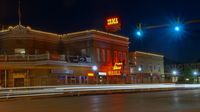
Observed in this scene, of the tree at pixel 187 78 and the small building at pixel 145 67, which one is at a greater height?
the small building at pixel 145 67

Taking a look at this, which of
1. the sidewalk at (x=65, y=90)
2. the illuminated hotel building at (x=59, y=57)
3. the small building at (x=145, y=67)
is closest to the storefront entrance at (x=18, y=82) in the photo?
the illuminated hotel building at (x=59, y=57)

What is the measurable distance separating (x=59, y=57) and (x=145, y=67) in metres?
27.0

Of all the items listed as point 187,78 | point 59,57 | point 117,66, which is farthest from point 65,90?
A: point 187,78

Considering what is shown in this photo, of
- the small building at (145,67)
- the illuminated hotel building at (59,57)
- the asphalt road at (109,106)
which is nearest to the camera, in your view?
the asphalt road at (109,106)

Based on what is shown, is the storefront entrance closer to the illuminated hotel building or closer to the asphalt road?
the illuminated hotel building

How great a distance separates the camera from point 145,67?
70.9 meters

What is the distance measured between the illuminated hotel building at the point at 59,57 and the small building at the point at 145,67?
539 centimetres

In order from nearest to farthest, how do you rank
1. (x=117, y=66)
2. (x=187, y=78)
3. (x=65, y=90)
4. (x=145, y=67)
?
(x=65, y=90) → (x=117, y=66) → (x=145, y=67) → (x=187, y=78)

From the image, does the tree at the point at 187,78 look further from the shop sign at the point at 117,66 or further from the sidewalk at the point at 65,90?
the sidewalk at the point at 65,90

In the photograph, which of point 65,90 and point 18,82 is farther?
point 18,82

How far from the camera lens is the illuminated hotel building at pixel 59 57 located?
46.5 meters

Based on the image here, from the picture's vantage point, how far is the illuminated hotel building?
46.5 meters

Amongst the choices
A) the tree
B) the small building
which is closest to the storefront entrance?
the small building

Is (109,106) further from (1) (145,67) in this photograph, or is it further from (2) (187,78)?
(2) (187,78)
